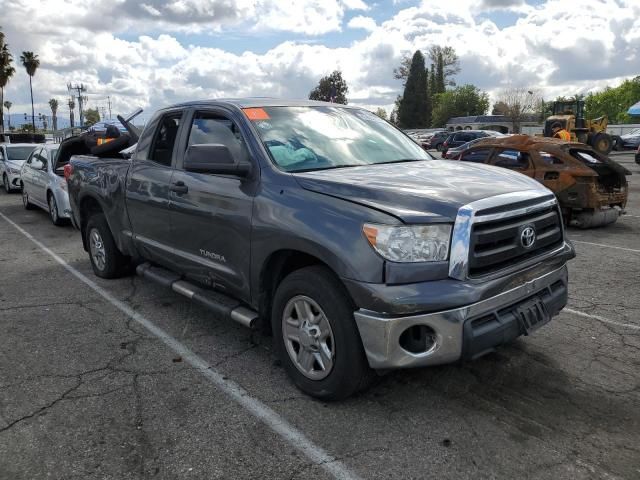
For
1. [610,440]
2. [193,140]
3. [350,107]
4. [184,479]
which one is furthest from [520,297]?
[193,140]

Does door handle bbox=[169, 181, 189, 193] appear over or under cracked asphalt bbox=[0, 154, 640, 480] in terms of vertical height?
over

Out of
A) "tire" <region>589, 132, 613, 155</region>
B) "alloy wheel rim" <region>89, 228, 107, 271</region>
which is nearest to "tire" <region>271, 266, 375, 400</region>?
"alloy wheel rim" <region>89, 228, 107, 271</region>

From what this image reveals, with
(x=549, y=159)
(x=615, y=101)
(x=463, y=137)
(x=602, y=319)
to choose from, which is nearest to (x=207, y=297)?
(x=602, y=319)

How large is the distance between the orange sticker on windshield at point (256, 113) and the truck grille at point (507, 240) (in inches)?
73.3

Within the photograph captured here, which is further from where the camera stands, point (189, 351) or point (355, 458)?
point (189, 351)

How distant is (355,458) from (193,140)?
2.91 metres

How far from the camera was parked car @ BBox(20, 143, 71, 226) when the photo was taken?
10531mm

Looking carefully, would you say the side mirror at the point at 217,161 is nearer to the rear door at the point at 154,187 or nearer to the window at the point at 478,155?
the rear door at the point at 154,187

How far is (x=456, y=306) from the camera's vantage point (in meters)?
3.00

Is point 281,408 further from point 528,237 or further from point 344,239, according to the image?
point 528,237

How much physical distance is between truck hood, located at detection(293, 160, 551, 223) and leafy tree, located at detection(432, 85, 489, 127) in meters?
93.2

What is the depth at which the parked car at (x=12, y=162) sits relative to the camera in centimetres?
1670

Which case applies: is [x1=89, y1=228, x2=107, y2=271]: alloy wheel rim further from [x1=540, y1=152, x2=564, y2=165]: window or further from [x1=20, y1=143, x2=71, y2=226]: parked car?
[x1=540, y1=152, x2=564, y2=165]: window

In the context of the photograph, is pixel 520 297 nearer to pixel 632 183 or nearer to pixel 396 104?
pixel 632 183
